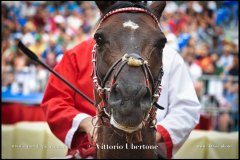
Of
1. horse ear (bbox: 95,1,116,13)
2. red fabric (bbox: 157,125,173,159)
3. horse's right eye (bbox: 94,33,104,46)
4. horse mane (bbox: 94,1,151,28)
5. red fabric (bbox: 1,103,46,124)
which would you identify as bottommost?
red fabric (bbox: 1,103,46,124)

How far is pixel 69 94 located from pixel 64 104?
111 mm

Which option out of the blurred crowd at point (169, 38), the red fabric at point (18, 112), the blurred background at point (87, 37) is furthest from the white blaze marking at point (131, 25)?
the blurred crowd at point (169, 38)

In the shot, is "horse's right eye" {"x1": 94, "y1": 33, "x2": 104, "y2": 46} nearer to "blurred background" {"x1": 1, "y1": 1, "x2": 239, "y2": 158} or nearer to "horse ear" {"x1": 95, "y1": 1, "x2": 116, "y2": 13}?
"horse ear" {"x1": 95, "y1": 1, "x2": 116, "y2": 13}

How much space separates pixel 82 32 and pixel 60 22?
0.94 m

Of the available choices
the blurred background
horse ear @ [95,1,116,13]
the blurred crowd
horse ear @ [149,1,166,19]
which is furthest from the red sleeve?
the blurred crowd

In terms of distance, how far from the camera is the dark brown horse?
8.04 ft

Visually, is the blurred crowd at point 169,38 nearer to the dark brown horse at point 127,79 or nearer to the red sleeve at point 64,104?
the red sleeve at point 64,104

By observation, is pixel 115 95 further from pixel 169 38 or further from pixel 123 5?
pixel 169 38

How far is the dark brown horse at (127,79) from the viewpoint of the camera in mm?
2449

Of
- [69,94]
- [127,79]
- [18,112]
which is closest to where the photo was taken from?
[127,79]

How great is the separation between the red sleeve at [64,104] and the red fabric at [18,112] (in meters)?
6.89

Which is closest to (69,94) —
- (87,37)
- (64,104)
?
(64,104)

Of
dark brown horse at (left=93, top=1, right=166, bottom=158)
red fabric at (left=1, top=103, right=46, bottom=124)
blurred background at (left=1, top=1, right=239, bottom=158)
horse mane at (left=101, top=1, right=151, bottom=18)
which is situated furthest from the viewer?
blurred background at (left=1, top=1, right=239, bottom=158)

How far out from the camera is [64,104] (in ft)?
11.9
